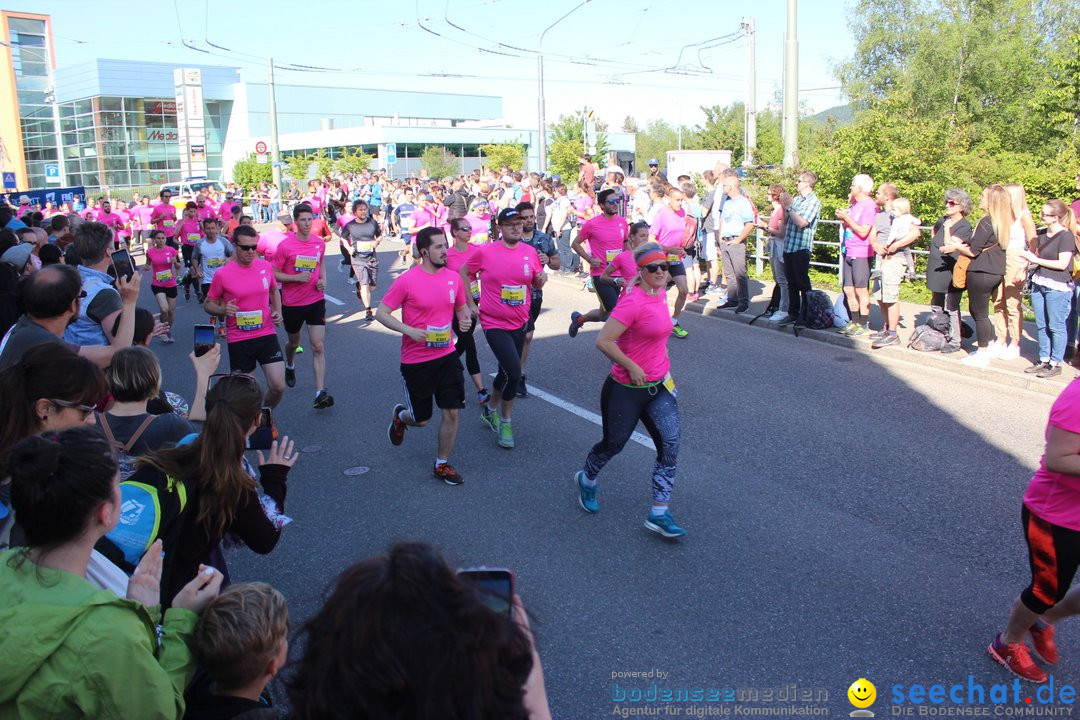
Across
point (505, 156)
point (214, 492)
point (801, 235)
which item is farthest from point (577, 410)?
point (505, 156)

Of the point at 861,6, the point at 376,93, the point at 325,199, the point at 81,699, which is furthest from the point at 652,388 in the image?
the point at 376,93

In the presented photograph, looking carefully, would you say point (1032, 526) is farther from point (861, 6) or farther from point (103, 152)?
point (103, 152)

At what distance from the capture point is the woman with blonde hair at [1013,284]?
9.00 m

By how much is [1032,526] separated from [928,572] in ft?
4.10

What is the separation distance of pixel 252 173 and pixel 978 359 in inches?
1912

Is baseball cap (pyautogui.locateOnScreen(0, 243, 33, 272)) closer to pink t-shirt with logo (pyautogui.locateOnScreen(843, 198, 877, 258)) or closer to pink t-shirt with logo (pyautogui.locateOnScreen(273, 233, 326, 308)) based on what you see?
pink t-shirt with logo (pyautogui.locateOnScreen(273, 233, 326, 308))

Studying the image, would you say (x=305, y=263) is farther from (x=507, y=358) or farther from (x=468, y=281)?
(x=507, y=358)

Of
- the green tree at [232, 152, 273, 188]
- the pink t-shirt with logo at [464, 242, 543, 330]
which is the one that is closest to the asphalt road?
the pink t-shirt with logo at [464, 242, 543, 330]

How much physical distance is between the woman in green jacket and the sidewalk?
676 centimetres

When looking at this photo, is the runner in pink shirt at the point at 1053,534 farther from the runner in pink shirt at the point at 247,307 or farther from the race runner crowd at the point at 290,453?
the runner in pink shirt at the point at 247,307

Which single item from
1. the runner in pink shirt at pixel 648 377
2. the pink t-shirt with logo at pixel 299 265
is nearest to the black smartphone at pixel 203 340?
the runner in pink shirt at pixel 648 377

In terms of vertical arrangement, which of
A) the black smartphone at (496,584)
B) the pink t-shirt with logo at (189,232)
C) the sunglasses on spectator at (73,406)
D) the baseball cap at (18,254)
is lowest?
the black smartphone at (496,584)

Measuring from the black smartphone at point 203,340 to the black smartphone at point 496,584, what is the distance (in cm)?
374

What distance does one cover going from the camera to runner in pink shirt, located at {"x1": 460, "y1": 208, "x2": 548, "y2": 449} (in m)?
7.41
